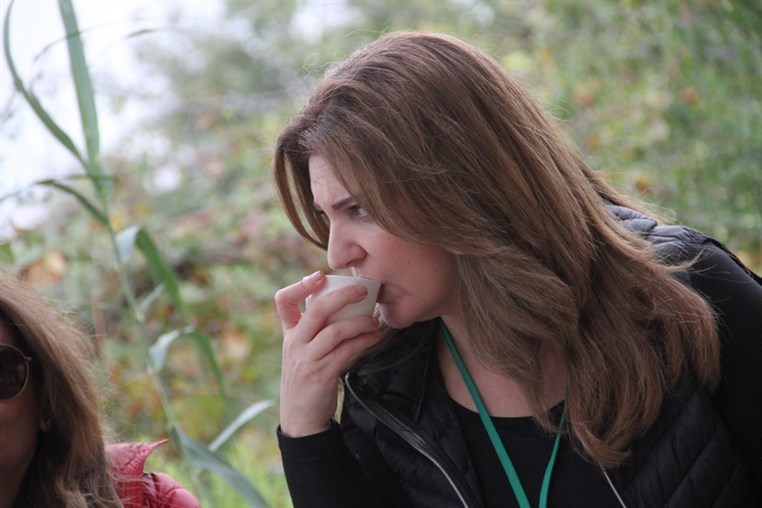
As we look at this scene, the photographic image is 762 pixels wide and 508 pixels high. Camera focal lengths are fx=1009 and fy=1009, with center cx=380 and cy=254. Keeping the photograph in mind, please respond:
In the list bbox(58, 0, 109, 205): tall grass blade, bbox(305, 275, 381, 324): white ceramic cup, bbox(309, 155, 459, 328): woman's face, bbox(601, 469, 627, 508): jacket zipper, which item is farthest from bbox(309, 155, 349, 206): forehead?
bbox(601, 469, 627, 508): jacket zipper

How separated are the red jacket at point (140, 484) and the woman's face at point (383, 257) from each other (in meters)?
0.52

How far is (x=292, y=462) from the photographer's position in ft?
5.65

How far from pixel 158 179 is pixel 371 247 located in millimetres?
3536

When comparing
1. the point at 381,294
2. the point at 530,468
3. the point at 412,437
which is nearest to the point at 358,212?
the point at 381,294

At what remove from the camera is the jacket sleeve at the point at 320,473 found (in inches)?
67.2

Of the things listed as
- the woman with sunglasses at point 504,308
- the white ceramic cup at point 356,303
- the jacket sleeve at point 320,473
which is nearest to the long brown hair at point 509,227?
the woman with sunglasses at point 504,308

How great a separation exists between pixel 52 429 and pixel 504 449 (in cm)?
81

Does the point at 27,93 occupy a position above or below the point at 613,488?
above

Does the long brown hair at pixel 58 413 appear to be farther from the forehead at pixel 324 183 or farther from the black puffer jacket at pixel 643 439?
the forehead at pixel 324 183

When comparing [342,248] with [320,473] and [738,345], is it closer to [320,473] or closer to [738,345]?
[320,473]

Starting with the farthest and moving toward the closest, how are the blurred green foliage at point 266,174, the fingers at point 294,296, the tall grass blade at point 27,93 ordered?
1. the blurred green foliage at point 266,174
2. the tall grass blade at point 27,93
3. the fingers at point 294,296

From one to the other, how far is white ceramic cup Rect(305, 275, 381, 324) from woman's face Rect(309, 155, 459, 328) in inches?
0.6

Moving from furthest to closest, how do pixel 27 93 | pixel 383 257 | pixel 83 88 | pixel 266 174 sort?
pixel 266 174
pixel 83 88
pixel 27 93
pixel 383 257

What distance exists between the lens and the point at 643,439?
1.67 metres
